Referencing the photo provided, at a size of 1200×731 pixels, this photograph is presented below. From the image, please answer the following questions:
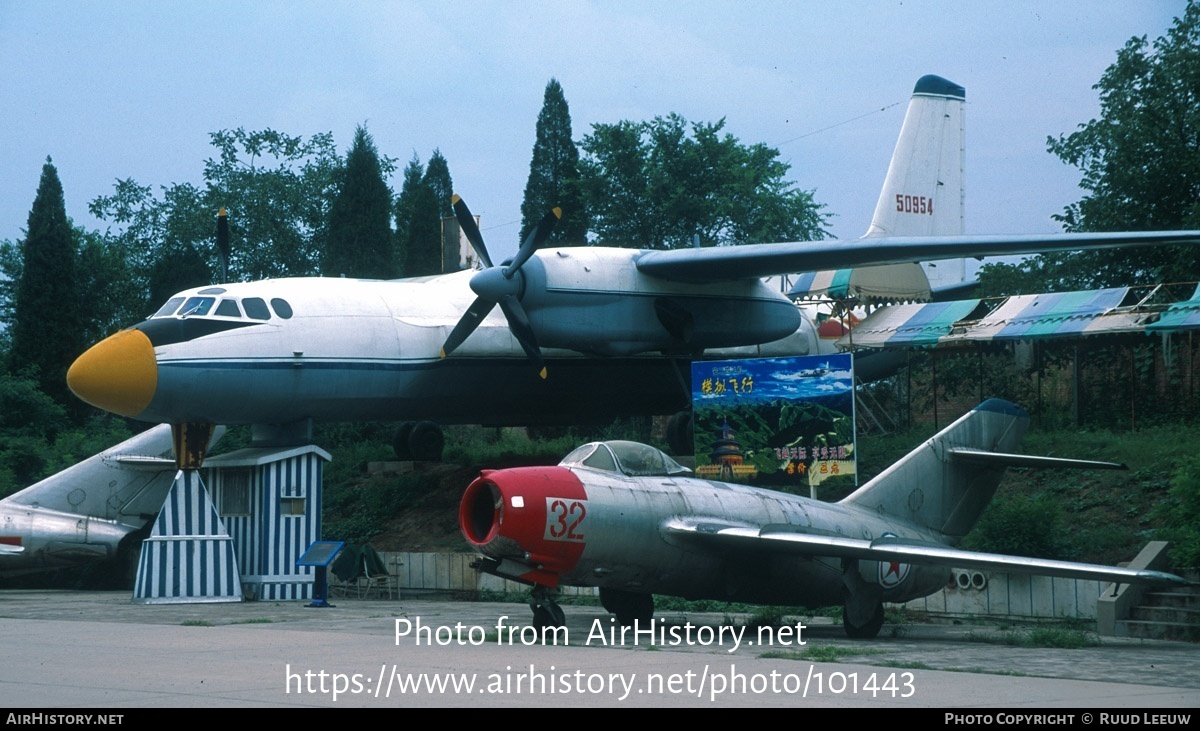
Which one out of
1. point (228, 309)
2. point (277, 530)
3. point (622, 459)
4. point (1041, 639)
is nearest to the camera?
point (1041, 639)

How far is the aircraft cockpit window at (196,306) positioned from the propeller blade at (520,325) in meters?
5.41

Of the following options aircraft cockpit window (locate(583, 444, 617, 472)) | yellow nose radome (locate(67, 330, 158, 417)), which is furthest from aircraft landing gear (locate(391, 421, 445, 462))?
aircraft cockpit window (locate(583, 444, 617, 472))

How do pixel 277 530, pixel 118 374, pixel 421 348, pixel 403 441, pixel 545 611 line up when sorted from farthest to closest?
pixel 403 441
pixel 421 348
pixel 277 530
pixel 118 374
pixel 545 611

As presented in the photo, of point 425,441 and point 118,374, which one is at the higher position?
point 118,374

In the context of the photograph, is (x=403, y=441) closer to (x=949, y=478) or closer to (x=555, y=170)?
(x=949, y=478)

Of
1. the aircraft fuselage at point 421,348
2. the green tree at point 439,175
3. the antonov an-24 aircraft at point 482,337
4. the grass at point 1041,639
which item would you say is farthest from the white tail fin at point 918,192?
the green tree at point 439,175

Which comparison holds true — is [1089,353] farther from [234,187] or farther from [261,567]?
[234,187]

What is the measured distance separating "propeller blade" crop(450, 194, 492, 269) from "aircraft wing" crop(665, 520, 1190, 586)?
10.3 meters

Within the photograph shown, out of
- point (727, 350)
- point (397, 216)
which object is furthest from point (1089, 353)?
point (397, 216)

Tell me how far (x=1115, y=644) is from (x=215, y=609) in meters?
13.8

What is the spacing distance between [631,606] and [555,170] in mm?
42060

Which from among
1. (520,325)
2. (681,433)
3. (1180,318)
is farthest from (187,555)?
(1180,318)

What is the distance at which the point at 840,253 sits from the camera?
24.7 meters

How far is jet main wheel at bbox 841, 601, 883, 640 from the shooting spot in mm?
16312
